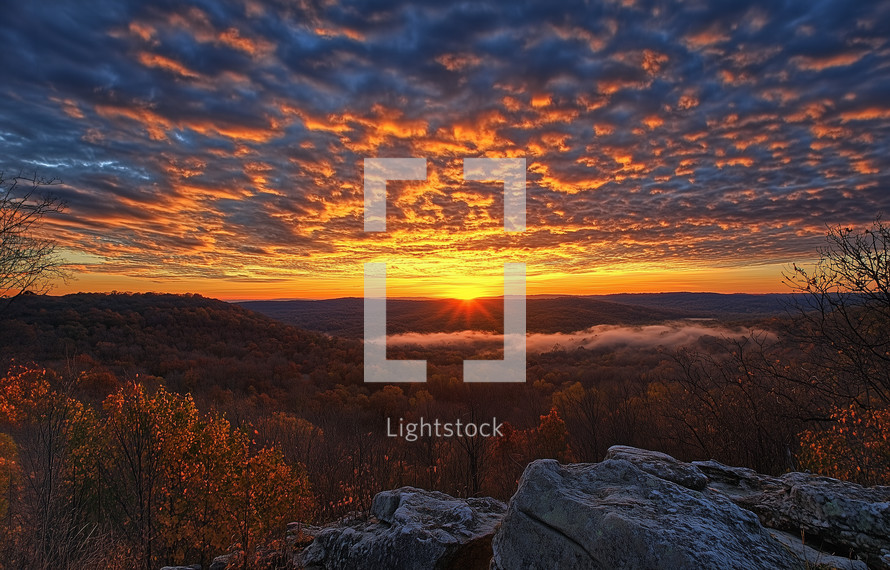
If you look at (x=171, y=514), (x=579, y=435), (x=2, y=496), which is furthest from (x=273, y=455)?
(x=579, y=435)

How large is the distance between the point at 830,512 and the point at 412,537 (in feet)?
20.2

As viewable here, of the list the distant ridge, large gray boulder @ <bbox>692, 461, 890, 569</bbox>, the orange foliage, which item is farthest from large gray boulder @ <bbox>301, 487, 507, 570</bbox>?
the distant ridge

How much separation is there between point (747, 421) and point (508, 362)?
85839 millimetres

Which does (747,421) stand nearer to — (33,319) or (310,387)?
(310,387)

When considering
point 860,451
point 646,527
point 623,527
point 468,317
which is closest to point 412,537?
point 623,527

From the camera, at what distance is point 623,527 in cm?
452

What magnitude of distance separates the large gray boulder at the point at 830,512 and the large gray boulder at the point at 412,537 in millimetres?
4457

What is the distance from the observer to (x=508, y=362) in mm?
105812

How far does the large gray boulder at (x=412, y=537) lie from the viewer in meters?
7.20

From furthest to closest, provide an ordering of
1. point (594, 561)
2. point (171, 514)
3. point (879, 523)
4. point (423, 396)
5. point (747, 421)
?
point (423, 396) → point (747, 421) → point (171, 514) → point (879, 523) → point (594, 561)

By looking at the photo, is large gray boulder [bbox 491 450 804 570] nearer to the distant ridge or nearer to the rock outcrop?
the rock outcrop

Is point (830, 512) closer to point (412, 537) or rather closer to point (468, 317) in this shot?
point (412, 537)

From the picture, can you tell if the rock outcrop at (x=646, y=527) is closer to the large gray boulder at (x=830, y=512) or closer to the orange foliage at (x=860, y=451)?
the large gray boulder at (x=830, y=512)

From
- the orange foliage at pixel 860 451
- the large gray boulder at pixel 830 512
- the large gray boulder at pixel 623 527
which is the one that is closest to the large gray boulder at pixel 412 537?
the large gray boulder at pixel 623 527
